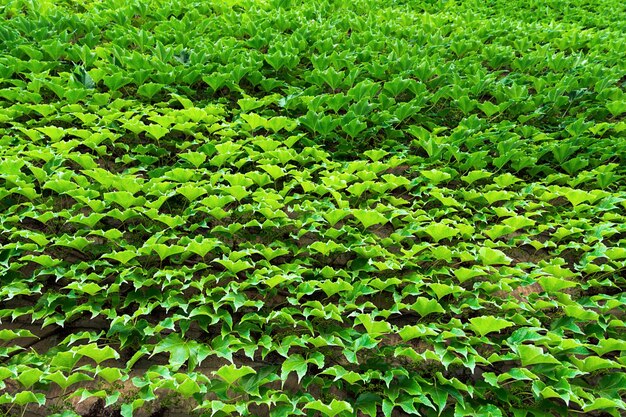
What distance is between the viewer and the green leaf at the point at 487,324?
Answer: 6.94ft

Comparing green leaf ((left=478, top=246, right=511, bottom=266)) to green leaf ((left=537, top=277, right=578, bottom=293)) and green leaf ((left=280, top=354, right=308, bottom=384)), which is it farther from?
green leaf ((left=280, top=354, right=308, bottom=384))

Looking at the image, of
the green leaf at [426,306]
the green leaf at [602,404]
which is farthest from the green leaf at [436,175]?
the green leaf at [602,404]

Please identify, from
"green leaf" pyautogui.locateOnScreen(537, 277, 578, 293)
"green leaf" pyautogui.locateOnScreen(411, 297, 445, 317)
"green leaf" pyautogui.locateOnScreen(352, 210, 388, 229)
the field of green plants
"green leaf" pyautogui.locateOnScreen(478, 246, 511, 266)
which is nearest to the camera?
the field of green plants

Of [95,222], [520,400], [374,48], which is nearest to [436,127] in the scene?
[374,48]

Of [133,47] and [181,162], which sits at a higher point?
[133,47]

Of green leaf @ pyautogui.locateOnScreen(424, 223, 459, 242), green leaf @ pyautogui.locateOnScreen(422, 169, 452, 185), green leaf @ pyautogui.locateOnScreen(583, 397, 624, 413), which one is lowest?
green leaf @ pyautogui.locateOnScreen(583, 397, 624, 413)

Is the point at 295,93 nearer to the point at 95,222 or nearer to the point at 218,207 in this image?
the point at 218,207

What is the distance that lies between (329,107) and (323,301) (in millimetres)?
→ 1675

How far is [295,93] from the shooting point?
372 cm

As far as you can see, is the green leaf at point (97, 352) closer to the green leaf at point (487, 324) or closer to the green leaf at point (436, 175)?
the green leaf at point (487, 324)

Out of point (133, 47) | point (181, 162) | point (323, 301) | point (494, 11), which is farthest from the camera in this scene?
point (494, 11)

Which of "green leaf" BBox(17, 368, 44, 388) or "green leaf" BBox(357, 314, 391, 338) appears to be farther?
"green leaf" BBox(357, 314, 391, 338)

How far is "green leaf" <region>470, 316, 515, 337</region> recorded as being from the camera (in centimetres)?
211

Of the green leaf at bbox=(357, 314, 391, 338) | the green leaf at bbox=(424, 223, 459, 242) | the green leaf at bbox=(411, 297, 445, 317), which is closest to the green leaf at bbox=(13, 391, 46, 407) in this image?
the green leaf at bbox=(357, 314, 391, 338)
